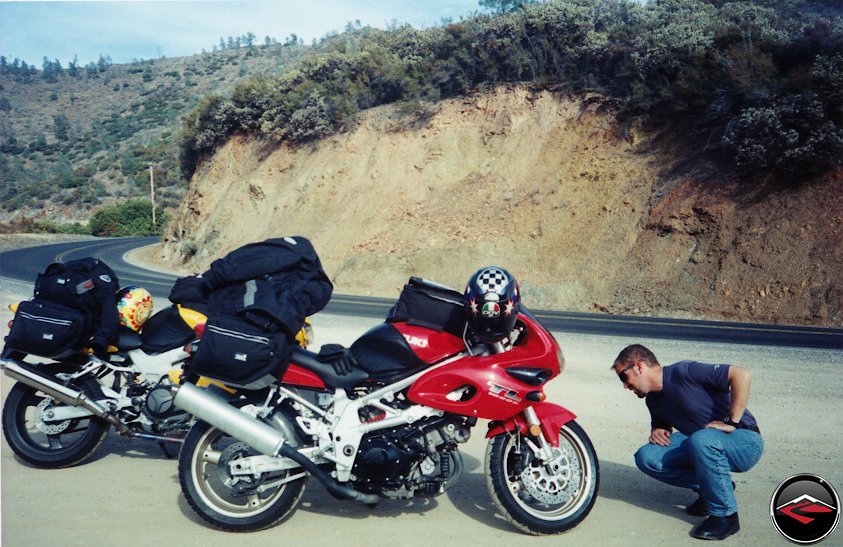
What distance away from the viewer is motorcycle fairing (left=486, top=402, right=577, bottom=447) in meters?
4.52

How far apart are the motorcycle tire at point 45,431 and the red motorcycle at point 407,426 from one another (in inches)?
60.7

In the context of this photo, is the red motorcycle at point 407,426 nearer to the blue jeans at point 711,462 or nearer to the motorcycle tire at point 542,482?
the motorcycle tire at point 542,482

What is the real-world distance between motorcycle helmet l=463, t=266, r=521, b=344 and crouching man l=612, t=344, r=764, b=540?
3.01ft

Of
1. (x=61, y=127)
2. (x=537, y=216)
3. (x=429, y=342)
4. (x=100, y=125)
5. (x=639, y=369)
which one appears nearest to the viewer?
(x=429, y=342)

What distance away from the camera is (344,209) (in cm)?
3206

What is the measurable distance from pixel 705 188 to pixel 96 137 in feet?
279

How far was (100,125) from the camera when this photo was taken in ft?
311

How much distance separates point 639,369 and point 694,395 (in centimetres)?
42

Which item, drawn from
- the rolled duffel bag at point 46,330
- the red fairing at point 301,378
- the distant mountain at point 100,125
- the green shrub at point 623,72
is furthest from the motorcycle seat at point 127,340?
the distant mountain at point 100,125

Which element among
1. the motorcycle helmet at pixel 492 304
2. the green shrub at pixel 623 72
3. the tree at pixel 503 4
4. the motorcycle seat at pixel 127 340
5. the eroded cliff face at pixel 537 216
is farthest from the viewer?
the tree at pixel 503 4

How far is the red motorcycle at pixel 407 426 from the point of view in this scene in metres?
4.45

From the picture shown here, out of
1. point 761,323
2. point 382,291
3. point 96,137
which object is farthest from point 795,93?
point 96,137

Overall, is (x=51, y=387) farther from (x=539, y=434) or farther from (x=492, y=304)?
(x=539, y=434)

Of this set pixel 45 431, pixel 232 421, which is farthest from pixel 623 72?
pixel 232 421
